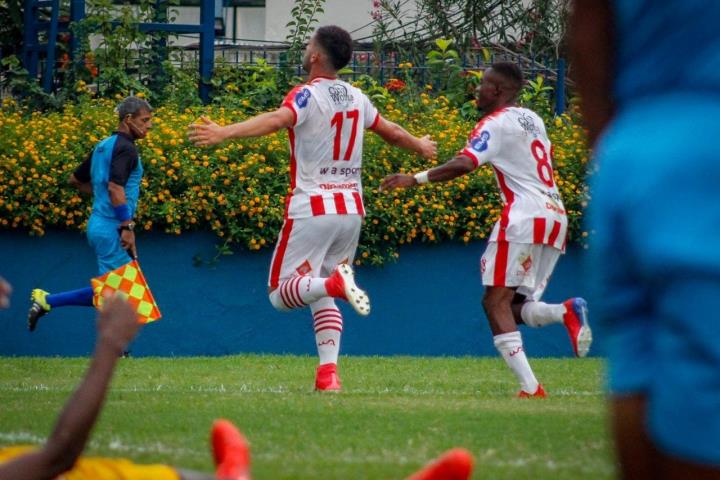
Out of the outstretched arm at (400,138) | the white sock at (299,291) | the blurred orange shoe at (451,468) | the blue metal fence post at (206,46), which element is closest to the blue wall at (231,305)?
the blue metal fence post at (206,46)

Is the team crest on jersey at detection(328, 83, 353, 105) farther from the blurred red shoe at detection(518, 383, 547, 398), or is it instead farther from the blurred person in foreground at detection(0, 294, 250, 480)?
the blurred person in foreground at detection(0, 294, 250, 480)

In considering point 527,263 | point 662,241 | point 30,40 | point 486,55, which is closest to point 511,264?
point 527,263

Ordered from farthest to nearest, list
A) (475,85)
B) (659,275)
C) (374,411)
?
1. (475,85)
2. (374,411)
3. (659,275)

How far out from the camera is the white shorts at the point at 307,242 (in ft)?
29.1

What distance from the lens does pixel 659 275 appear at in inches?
83.4

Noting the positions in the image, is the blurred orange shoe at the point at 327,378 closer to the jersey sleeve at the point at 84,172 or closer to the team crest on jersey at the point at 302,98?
the team crest on jersey at the point at 302,98

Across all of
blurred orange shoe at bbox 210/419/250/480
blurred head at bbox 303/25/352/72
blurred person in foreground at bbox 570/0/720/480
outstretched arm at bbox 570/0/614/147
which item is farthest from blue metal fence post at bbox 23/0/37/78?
blurred person in foreground at bbox 570/0/720/480

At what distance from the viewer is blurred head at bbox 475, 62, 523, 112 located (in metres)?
8.86

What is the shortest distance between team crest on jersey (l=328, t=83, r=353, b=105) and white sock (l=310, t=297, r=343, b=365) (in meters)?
1.30

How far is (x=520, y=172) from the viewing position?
29.1ft

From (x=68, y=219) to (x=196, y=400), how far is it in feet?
17.8

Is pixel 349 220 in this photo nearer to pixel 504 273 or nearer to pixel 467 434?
pixel 504 273

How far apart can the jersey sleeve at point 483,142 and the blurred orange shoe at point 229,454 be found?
4811 millimetres

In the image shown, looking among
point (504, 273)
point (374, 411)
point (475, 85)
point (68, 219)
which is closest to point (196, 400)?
point (374, 411)
